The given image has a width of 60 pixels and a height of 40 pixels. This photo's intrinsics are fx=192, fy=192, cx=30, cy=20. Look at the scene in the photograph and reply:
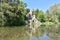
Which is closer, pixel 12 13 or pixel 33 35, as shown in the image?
pixel 33 35

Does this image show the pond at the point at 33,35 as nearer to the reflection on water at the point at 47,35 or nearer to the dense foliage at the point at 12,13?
the reflection on water at the point at 47,35

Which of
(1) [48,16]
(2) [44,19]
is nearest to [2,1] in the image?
(2) [44,19]

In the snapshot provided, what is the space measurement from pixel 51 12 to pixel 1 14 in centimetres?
3230

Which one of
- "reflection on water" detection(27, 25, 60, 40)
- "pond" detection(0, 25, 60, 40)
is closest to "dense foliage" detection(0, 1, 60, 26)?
"pond" detection(0, 25, 60, 40)

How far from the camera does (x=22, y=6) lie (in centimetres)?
4266

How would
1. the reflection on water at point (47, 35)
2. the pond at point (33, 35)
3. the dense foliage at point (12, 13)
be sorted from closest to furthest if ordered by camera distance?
the reflection on water at point (47, 35), the pond at point (33, 35), the dense foliage at point (12, 13)

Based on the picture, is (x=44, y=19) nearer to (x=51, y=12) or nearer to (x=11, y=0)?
(x=51, y=12)

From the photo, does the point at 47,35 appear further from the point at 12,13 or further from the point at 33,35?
the point at 12,13

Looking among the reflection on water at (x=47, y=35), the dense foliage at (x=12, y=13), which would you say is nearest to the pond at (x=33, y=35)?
the reflection on water at (x=47, y=35)

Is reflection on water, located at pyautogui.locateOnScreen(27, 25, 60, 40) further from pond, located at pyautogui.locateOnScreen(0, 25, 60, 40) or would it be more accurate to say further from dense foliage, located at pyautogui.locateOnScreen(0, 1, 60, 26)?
dense foliage, located at pyautogui.locateOnScreen(0, 1, 60, 26)

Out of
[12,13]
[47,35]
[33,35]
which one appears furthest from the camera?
[12,13]

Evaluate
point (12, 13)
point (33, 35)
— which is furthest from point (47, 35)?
point (12, 13)

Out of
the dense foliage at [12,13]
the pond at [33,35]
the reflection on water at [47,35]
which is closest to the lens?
the reflection on water at [47,35]

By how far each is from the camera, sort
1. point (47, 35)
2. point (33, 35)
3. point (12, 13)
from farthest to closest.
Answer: point (12, 13), point (33, 35), point (47, 35)
